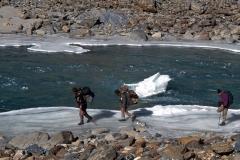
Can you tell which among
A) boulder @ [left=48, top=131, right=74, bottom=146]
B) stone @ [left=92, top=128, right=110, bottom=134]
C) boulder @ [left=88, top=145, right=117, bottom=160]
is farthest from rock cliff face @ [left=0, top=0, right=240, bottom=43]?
boulder @ [left=88, top=145, right=117, bottom=160]

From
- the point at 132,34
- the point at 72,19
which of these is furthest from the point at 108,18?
the point at 132,34

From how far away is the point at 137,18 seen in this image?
35094 mm

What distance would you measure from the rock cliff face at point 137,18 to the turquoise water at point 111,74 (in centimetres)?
462

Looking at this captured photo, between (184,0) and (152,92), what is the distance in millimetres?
27334

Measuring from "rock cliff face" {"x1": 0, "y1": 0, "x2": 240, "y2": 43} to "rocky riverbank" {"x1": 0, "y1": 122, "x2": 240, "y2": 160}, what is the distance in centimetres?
1812

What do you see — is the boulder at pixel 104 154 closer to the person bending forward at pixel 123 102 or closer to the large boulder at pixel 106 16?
the person bending forward at pixel 123 102

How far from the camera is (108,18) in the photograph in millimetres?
34344

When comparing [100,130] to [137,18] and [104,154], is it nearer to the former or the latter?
[104,154]

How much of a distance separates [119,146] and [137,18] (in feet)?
83.4

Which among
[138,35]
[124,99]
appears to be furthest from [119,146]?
[138,35]

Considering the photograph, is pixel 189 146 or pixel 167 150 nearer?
pixel 167 150

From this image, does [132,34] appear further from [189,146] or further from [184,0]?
[189,146]

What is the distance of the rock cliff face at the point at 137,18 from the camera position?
30.8m

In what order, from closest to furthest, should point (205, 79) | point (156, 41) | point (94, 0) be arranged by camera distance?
1. point (205, 79)
2. point (156, 41)
3. point (94, 0)
